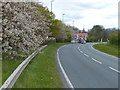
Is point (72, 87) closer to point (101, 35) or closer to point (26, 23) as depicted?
point (26, 23)

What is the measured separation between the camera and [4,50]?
294 inches

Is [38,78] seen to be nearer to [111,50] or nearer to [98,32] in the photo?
[111,50]

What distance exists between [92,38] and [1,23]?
94.2m

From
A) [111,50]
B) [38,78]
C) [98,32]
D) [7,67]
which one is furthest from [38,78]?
[98,32]

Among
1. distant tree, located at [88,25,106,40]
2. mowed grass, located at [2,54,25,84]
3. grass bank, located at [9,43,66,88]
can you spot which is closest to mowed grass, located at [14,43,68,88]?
grass bank, located at [9,43,66,88]

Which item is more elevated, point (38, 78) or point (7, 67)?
point (7, 67)

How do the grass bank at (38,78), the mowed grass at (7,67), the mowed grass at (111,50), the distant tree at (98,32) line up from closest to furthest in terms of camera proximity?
the grass bank at (38,78), the mowed grass at (7,67), the mowed grass at (111,50), the distant tree at (98,32)

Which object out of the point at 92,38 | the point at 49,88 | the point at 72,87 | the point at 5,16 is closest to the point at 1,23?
the point at 5,16

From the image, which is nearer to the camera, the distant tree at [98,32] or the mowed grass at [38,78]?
the mowed grass at [38,78]

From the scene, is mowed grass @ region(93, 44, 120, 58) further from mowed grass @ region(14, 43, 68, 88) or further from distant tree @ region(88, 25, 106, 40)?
distant tree @ region(88, 25, 106, 40)

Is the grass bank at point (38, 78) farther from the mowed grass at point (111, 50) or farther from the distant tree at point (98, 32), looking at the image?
the distant tree at point (98, 32)

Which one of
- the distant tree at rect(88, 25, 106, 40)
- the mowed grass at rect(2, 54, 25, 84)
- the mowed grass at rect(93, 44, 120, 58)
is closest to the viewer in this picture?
the mowed grass at rect(2, 54, 25, 84)

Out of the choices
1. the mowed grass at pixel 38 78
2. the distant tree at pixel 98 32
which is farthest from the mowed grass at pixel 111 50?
the distant tree at pixel 98 32

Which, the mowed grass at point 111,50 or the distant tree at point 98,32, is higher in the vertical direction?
the distant tree at point 98,32
